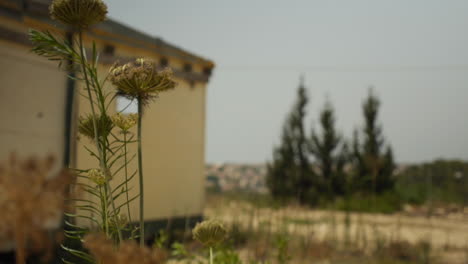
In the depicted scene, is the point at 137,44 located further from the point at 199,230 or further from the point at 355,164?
the point at 355,164

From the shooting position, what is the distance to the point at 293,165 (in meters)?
16.3

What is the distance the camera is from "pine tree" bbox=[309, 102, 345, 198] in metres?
15.8

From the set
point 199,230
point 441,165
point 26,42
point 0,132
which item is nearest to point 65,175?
point 199,230

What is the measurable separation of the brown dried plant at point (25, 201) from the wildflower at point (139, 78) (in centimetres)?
34

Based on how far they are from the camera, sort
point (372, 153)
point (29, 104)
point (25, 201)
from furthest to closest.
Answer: point (372, 153) < point (29, 104) < point (25, 201)

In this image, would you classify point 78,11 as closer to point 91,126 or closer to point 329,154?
point 91,126

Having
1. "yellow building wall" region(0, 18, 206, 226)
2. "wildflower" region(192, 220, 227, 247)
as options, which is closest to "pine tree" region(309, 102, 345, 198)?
"yellow building wall" region(0, 18, 206, 226)

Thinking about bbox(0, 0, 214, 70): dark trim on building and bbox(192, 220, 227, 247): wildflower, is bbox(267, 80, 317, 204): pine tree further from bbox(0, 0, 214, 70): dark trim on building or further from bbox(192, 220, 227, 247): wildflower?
bbox(192, 220, 227, 247): wildflower

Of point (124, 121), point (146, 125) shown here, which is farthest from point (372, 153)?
point (124, 121)

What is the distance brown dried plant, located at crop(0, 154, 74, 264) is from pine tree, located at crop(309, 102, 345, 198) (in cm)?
1576

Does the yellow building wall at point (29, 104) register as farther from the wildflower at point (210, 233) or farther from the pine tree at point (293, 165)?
the pine tree at point (293, 165)

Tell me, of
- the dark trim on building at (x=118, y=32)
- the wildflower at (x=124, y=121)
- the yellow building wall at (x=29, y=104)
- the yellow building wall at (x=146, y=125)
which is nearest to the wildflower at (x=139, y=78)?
the wildflower at (x=124, y=121)

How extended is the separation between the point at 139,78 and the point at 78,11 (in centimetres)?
Answer: 16

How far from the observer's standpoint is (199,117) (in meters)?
7.41
